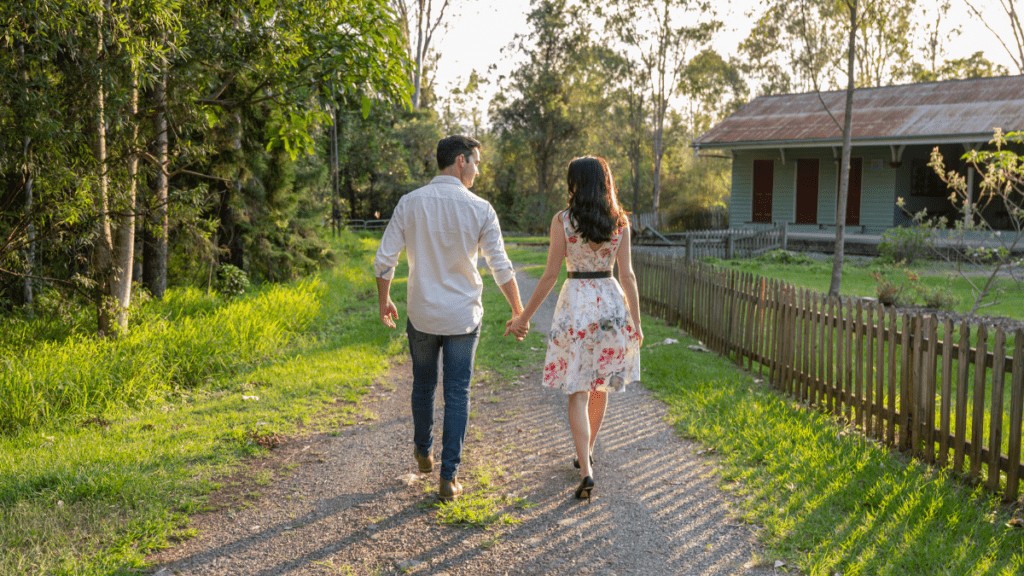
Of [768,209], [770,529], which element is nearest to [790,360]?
[770,529]

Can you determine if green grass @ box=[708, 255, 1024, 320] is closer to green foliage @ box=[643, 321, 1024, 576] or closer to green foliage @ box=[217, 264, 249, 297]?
green foliage @ box=[643, 321, 1024, 576]

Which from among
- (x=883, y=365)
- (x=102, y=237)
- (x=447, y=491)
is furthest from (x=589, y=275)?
(x=102, y=237)

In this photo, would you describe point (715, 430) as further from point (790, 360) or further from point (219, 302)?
point (219, 302)

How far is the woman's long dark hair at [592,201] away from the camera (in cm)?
434

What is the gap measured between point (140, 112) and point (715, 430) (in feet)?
20.7

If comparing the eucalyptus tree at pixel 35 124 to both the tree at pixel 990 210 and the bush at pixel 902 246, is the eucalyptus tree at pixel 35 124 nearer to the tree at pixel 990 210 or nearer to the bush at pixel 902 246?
the tree at pixel 990 210

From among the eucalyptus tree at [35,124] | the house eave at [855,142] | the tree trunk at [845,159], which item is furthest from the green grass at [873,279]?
the eucalyptus tree at [35,124]

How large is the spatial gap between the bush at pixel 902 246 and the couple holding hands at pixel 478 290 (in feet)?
54.4

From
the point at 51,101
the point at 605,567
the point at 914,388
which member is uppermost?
the point at 51,101

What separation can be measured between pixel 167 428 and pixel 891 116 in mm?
23500

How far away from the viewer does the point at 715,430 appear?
5887mm

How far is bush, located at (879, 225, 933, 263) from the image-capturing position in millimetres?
18797

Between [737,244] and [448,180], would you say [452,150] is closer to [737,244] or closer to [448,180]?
[448,180]

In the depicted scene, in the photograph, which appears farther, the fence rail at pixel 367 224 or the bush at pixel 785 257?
the fence rail at pixel 367 224
